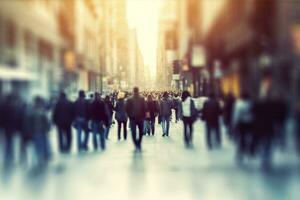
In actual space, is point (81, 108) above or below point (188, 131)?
above

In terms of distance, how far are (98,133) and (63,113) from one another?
2.38 feet

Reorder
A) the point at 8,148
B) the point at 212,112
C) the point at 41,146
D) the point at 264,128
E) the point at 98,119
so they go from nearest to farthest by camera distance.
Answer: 1. the point at 264,128
2. the point at 8,148
3. the point at 41,146
4. the point at 212,112
5. the point at 98,119

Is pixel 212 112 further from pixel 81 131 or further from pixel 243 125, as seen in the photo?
pixel 81 131

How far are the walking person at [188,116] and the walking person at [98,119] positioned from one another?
550 mm

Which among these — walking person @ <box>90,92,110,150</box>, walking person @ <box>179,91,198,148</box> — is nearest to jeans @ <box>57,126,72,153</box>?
walking person @ <box>90,92,110,150</box>

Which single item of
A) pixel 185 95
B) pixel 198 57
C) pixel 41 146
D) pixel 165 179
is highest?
pixel 198 57

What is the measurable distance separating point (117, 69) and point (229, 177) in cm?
111

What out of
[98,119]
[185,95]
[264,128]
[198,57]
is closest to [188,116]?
[185,95]

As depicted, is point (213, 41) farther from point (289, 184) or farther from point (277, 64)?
point (289, 184)

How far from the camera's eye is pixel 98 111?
5.64m

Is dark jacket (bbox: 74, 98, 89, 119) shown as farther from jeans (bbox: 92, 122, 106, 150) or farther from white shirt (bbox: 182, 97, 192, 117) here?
white shirt (bbox: 182, 97, 192, 117)

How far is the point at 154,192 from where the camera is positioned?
4902 millimetres

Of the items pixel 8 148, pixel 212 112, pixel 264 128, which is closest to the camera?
pixel 264 128

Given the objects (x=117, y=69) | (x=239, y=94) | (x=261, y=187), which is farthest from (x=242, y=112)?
(x=117, y=69)
